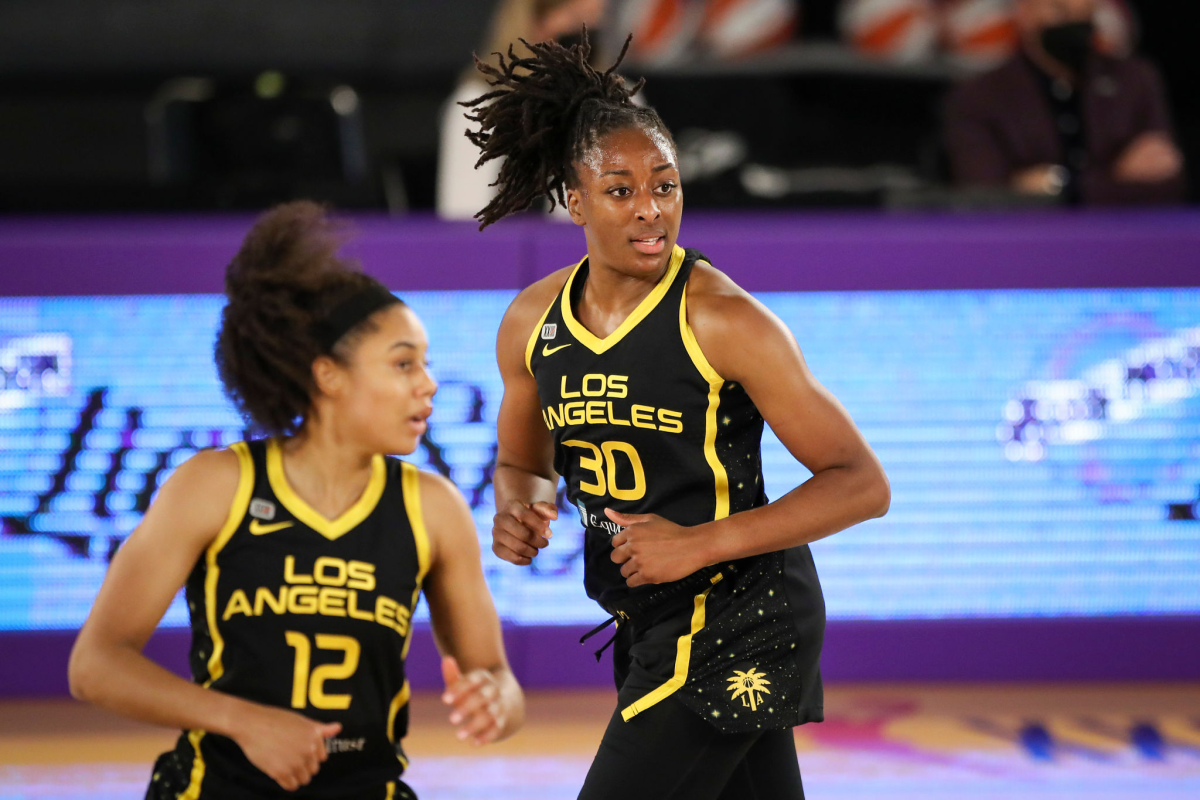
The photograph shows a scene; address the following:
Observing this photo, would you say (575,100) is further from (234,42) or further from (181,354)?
(234,42)

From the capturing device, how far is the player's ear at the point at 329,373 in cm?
202

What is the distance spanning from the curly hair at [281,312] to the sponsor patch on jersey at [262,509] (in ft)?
0.46

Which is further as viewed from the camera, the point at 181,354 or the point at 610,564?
the point at 181,354

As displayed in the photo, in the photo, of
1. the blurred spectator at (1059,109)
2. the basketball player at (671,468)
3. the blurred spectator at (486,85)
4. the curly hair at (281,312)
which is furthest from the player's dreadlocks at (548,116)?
the blurred spectator at (1059,109)

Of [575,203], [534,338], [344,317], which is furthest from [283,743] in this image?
[575,203]

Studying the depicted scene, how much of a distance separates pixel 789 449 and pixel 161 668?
0.94 metres

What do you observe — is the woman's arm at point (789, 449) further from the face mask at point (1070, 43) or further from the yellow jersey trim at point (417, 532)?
the face mask at point (1070, 43)

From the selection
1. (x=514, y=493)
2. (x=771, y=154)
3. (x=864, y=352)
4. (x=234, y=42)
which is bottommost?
(x=514, y=493)

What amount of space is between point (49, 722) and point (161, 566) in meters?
2.33

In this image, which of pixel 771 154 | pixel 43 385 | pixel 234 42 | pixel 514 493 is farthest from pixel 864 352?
pixel 234 42

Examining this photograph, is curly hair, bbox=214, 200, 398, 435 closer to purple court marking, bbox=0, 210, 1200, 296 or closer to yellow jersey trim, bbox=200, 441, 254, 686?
yellow jersey trim, bbox=200, 441, 254, 686

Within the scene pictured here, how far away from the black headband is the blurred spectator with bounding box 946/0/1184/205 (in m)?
3.26

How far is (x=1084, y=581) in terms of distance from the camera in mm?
3939

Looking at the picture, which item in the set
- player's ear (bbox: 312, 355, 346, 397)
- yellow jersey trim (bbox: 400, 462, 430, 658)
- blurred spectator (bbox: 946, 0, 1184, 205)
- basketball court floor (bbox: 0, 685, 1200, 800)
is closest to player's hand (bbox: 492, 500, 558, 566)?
yellow jersey trim (bbox: 400, 462, 430, 658)
